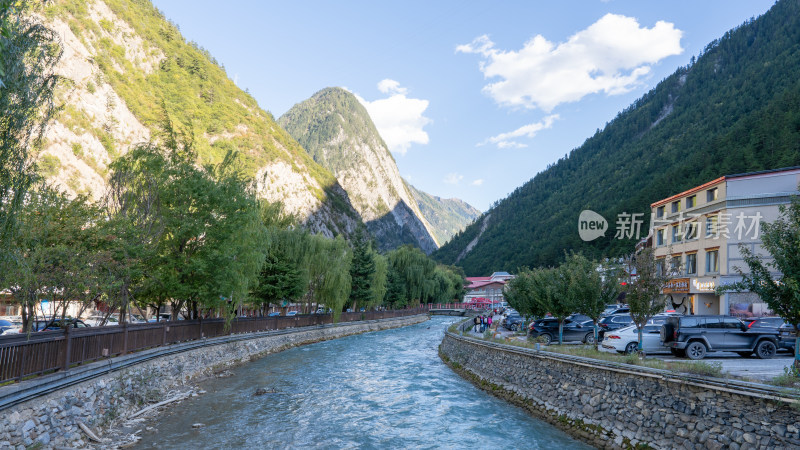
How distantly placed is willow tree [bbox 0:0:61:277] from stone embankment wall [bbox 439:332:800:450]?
15481 millimetres

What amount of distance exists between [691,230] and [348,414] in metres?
35.4

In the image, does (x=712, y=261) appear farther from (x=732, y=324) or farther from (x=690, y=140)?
(x=690, y=140)

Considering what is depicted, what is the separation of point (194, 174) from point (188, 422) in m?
15.8

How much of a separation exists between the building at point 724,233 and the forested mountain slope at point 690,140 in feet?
163

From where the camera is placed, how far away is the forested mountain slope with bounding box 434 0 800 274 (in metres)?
92.2

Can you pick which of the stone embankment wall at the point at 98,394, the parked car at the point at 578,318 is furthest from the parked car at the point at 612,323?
the stone embankment wall at the point at 98,394

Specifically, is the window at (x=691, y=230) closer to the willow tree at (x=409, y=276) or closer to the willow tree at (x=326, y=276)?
the willow tree at (x=326, y=276)

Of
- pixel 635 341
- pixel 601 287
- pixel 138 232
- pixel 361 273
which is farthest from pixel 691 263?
pixel 138 232

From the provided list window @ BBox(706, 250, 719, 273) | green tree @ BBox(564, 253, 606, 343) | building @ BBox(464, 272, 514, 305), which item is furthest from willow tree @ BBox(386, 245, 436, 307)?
green tree @ BBox(564, 253, 606, 343)

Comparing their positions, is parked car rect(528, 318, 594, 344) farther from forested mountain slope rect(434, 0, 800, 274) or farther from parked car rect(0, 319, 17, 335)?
forested mountain slope rect(434, 0, 800, 274)

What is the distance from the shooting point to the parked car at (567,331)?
28.1 m

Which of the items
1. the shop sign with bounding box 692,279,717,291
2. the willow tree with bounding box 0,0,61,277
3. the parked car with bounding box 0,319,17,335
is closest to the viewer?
the willow tree with bounding box 0,0,61,277

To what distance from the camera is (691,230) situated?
40.0 m

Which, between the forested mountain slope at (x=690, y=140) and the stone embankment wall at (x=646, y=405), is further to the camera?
the forested mountain slope at (x=690, y=140)
